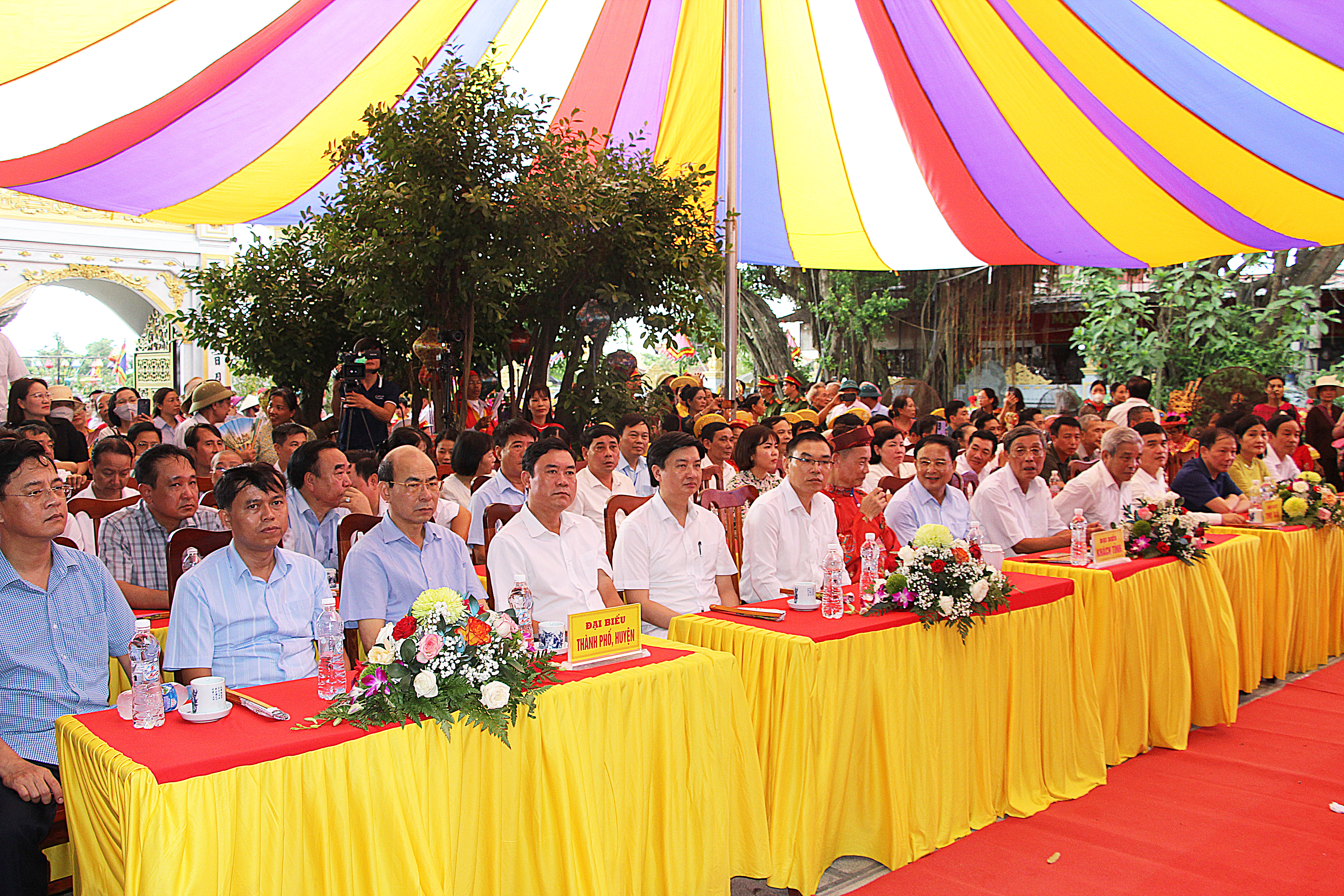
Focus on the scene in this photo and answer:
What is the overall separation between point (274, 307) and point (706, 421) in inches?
127

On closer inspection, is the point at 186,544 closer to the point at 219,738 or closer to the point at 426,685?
the point at 219,738

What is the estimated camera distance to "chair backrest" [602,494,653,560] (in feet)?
13.5

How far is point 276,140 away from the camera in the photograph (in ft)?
20.4

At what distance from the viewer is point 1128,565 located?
12.4 ft

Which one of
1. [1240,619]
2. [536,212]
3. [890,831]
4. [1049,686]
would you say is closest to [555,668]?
[890,831]

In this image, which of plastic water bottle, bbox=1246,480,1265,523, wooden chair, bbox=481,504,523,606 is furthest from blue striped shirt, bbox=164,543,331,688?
plastic water bottle, bbox=1246,480,1265,523

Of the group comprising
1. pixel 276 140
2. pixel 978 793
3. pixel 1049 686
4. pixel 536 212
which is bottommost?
pixel 978 793

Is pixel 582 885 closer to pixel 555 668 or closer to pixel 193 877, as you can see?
pixel 555 668

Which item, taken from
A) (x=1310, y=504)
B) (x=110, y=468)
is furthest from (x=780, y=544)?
(x=1310, y=504)

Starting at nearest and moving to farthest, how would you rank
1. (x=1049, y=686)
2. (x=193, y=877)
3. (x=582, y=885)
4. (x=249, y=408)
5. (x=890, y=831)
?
(x=193, y=877)
(x=582, y=885)
(x=890, y=831)
(x=1049, y=686)
(x=249, y=408)

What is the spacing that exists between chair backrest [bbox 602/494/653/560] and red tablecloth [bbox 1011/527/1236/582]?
168cm

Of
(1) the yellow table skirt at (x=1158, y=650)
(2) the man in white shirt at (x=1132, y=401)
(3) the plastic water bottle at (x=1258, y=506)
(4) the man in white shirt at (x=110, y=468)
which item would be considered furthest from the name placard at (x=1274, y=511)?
(4) the man in white shirt at (x=110, y=468)

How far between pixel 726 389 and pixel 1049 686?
3350mm

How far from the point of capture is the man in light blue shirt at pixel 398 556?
276cm
